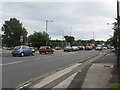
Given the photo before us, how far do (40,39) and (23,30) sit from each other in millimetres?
12787

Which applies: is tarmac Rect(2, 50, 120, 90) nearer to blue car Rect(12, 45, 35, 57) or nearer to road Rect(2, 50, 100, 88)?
road Rect(2, 50, 100, 88)

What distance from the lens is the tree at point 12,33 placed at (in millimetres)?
68562

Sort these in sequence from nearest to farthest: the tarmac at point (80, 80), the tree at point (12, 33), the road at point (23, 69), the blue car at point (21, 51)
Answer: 1. the tarmac at point (80, 80)
2. the road at point (23, 69)
3. the blue car at point (21, 51)
4. the tree at point (12, 33)

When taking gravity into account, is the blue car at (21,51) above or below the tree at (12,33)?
below

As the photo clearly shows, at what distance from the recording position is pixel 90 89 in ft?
20.7

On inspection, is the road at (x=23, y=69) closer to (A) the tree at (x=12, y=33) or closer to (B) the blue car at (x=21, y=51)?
(B) the blue car at (x=21, y=51)

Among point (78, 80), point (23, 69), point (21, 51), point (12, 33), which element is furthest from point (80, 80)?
point (12, 33)

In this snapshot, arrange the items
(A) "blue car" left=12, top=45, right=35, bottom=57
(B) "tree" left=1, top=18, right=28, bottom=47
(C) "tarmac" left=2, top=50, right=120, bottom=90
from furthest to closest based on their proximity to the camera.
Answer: (B) "tree" left=1, top=18, right=28, bottom=47, (A) "blue car" left=12, top=45, right=35, bottom=57, (C) "tarmac" left=2, top=50, right=120, bottom=90

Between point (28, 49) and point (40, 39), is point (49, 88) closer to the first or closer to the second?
point (28, 49)

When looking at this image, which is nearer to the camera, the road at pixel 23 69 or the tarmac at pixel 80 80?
the tarmac at pixel 80 80

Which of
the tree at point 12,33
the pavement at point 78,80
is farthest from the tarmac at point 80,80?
the tree at point 12,33

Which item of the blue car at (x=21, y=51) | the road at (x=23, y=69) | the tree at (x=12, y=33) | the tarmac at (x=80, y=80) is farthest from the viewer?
the tree at (x=12, y=33)

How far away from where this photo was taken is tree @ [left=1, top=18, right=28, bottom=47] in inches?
2699

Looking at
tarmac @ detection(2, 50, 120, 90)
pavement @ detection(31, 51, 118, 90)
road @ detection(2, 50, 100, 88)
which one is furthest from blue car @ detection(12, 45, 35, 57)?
tarmac @ detection(2, 50, 120, 90)
